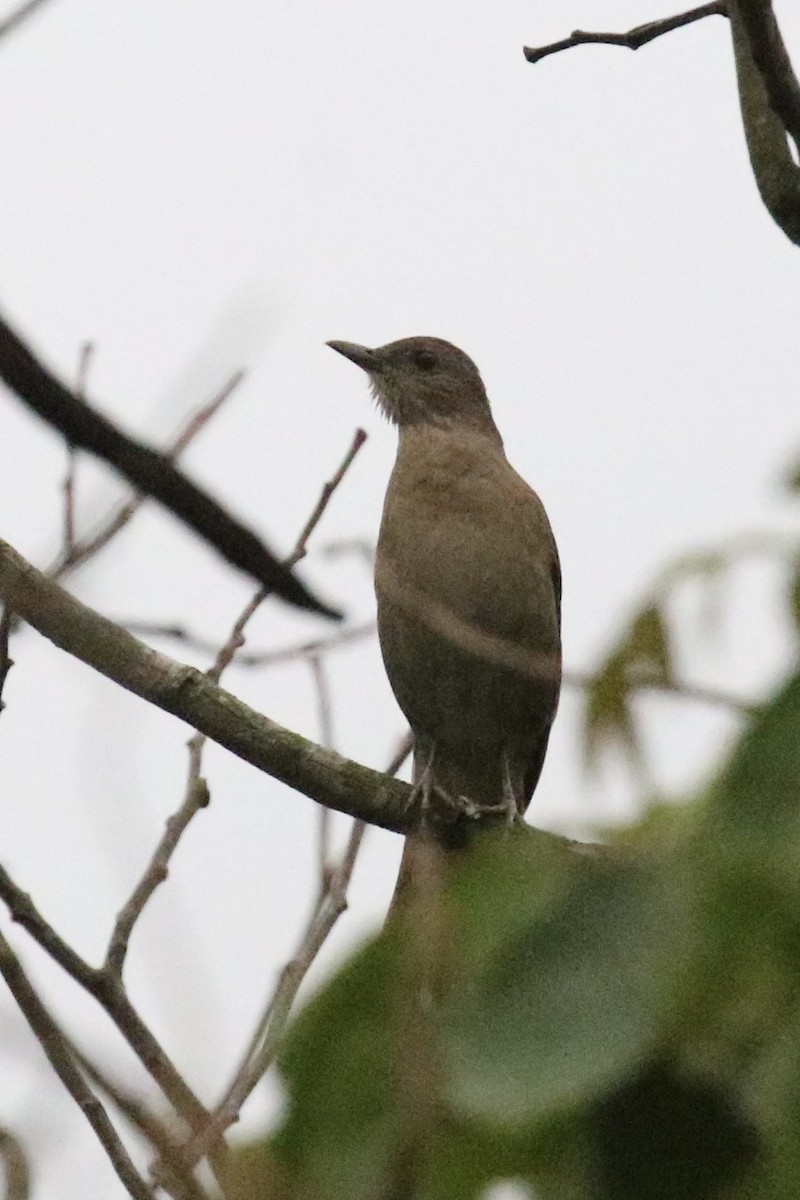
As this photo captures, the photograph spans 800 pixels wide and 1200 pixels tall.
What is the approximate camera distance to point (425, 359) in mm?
8102

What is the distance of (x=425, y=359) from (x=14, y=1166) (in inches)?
248

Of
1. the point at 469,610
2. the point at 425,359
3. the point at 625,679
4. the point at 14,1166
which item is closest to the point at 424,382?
the point at 425,359

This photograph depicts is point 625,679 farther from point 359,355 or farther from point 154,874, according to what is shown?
point 359,355

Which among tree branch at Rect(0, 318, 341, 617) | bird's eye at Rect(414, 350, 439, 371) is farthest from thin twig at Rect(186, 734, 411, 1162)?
bird's eye at Rect(414, 350, 439, 371)

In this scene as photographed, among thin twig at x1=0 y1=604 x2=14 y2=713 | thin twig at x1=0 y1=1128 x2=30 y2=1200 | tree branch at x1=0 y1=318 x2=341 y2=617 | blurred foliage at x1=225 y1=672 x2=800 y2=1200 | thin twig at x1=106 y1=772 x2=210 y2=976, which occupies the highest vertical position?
thin twig at x1=0 y1=604 x2=14 y2=713

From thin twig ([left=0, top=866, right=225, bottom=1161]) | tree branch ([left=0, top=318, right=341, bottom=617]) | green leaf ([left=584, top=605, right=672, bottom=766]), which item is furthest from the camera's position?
thin twig ([left=0, top=866, right=225, bottom=1161])

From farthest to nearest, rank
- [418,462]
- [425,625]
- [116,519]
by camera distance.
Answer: [418,462] < [425,625] < [116,519]

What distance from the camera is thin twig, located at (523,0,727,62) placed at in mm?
3393

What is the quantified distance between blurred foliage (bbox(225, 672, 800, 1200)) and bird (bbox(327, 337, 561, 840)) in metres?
4.86

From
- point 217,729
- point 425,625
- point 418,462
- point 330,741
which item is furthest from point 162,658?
point 418,462

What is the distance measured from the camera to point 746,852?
922 millimetres

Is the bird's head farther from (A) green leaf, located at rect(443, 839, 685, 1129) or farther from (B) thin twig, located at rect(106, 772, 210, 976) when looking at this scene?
(A) green leaf, located at rect(443, 839, 685, 1129)

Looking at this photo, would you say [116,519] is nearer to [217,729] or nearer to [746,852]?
[217,729]

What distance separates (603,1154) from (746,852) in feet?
0.64
